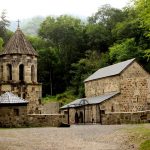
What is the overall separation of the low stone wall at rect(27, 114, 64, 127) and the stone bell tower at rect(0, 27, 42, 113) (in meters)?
7.34

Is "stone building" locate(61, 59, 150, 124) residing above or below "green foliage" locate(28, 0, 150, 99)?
below

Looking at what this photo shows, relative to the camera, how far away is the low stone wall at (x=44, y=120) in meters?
31.3

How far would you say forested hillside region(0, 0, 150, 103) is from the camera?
74250 millimetres

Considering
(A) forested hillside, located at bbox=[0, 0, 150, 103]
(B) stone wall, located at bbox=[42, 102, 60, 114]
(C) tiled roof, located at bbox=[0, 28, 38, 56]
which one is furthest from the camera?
(A) forested hillside, located at bbox=[0, 0, 150, 103]

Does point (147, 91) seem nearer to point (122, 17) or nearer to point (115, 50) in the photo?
point (115, 50)

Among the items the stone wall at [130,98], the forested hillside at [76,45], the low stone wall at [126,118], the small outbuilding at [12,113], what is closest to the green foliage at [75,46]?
the forested hillside at [76,45]

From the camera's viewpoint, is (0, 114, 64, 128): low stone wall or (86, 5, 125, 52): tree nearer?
(0, 114, 64, 128): low stone wall

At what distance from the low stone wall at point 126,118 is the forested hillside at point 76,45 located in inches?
1404

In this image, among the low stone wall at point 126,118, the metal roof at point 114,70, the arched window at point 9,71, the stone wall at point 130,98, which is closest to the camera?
the low stone wall at point 126,118

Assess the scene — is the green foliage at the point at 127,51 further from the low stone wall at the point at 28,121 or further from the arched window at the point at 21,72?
the low stone wall at the point at 28,121

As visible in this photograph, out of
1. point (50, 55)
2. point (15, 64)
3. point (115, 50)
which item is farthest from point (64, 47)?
point (15, 64)

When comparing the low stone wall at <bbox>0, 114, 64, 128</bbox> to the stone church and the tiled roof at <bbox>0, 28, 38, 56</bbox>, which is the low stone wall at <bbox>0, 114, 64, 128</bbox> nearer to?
the stone church

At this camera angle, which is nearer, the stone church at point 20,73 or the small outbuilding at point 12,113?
the small outbuilding at point 12,113

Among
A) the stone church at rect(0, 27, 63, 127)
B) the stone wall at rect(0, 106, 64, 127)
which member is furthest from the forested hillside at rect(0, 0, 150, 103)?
the stone wall at rect(0, 106, 64, 127)
